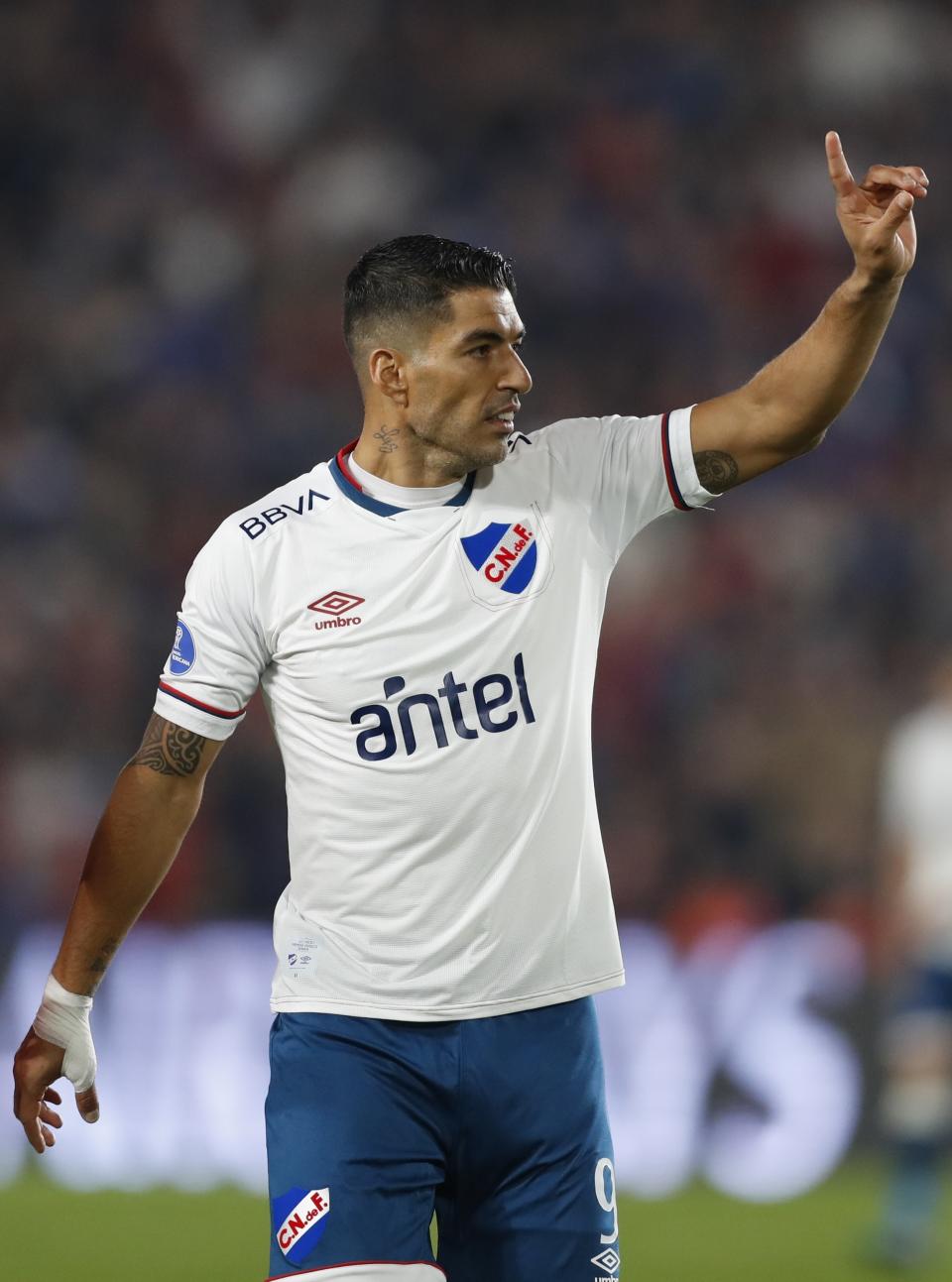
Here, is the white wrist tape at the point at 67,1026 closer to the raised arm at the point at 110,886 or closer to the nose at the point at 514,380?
the raised arm at the point at 110,886

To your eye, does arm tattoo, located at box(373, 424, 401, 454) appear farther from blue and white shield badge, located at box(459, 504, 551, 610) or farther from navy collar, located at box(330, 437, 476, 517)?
blue and white shield badge, located at box(459, 504, 551, 610)

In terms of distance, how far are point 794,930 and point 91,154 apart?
323 inches

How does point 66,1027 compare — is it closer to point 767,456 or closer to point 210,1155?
point 767,456

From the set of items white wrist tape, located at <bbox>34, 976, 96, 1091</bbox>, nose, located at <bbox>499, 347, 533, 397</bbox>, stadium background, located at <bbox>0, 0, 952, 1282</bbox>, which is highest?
stadium background, located at <bbox>0, 0, 952, 1282</bbox>

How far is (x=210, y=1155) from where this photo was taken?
7113 mm

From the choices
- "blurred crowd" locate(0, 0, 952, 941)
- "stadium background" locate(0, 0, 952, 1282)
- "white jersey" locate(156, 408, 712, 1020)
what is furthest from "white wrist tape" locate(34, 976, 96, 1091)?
"blurred crowd" locate(0, 0, 952, 941)

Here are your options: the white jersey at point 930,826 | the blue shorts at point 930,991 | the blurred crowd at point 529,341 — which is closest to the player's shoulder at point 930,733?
the white jersey at point 930,826

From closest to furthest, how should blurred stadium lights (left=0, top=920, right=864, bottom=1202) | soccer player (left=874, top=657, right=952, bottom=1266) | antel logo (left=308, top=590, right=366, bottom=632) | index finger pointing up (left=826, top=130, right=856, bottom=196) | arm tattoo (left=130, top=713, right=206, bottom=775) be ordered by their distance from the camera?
1. index finger pointing up (left=826, top=130, right=856, bottom=196)
2. antel logo (left=308, top=590, right=366, bottom=632)
3. arm tattoo (left=130, top=713, right=206, bottom=775)
4. soccer player (left=874, top=657, right=952, bottom=1266)
5. blurred stadium lights (left=0, top=920, right=864, bottom=1202)

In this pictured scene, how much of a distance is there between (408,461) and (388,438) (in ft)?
0.20

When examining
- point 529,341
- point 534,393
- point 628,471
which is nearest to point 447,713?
point 628,471

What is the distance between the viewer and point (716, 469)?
3.39m

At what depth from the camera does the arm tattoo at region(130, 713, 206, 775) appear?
341cm

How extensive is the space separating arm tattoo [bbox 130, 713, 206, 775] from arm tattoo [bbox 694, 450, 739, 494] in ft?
3.45

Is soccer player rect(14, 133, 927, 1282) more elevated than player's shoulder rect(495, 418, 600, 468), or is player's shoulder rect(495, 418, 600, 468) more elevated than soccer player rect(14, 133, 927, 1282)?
player's shoulder rect(495, 418, 600, 468)
